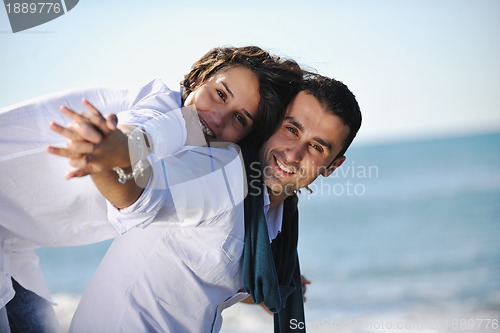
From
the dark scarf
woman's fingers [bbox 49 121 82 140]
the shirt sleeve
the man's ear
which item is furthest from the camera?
the man's ear

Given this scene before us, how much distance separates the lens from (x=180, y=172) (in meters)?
1.81

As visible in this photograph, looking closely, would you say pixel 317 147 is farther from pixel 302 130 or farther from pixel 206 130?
pixel 206 130

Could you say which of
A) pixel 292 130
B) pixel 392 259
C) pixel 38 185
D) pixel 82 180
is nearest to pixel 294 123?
pixel 292 130

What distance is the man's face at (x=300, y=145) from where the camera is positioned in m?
2.56

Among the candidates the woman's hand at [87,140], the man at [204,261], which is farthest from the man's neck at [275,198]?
the woman's hand at [87,140]

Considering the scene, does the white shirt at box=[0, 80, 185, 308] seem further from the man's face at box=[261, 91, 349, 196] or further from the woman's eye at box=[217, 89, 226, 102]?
the man's face at box=[261, 91, 349, 196]

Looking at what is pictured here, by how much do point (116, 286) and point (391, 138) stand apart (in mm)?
38711

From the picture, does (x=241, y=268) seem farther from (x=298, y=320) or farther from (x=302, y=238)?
(x=302, y=238)

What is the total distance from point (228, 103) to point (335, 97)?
1.39 feet

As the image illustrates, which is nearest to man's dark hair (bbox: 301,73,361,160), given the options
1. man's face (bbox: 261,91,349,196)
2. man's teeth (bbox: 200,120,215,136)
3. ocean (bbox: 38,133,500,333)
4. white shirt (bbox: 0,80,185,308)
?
man's face (bbox: 261,91,349,196)

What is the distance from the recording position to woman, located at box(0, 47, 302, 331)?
2326 mm

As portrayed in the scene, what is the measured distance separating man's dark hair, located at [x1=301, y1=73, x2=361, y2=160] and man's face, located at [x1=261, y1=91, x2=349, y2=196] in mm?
23

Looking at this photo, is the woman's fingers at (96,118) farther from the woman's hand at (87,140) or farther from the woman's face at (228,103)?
the woman's face at (228,103)

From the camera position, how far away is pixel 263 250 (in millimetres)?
2270
